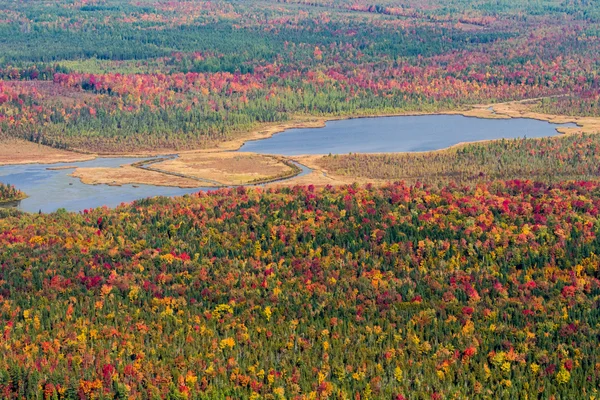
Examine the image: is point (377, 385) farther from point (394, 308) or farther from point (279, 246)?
point (279, 246)

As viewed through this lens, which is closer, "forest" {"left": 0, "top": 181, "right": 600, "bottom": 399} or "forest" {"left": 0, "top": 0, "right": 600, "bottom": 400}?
"forest" {"left": 0, "top": 0, "right": 600, "bottom": 400}

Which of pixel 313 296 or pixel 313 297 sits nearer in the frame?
pixel 313 297

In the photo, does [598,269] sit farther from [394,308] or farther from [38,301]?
[38,301]

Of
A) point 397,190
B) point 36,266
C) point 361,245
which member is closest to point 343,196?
point 397,190

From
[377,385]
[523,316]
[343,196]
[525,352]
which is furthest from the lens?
[343,196]

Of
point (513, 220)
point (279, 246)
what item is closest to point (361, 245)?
point (279, 246)

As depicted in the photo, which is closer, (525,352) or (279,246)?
(525,352)

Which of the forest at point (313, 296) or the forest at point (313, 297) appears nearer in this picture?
the forest at point (313, 297)

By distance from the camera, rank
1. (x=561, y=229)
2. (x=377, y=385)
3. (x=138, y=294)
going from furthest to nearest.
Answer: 1. (x=561, y=229)
2. (x=138, y=294)
3. (x=377, y=385)

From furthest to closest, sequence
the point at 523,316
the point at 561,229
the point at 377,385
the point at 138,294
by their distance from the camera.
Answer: the point at 561,229 → the point at 138,294 → the point at 523,316 → the point at 377,385
